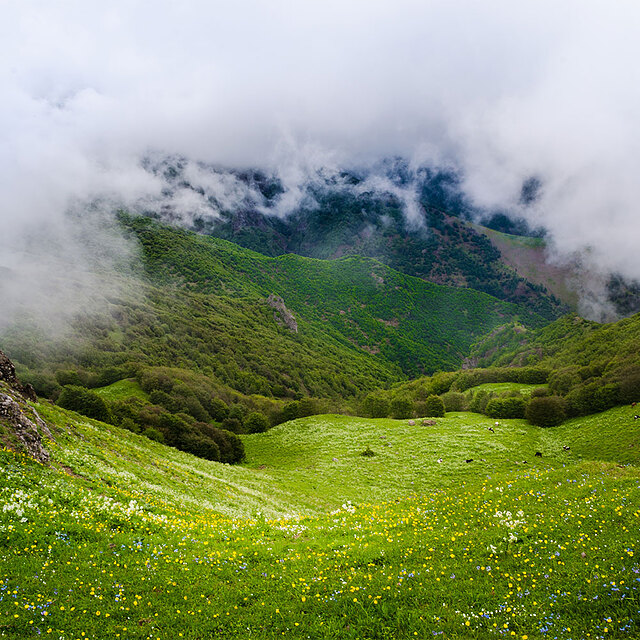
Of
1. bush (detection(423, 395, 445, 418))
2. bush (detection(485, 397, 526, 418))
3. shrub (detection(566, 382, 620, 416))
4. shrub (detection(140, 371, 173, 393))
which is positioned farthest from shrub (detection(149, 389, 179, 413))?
shrub (detection(566, 382, 620, 416))

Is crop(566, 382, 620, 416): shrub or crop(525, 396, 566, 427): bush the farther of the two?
crop(525, 396, 566, 427): bush

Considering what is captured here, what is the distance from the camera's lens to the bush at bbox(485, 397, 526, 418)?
77000 millimetres

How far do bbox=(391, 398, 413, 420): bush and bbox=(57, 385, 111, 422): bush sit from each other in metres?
61.8

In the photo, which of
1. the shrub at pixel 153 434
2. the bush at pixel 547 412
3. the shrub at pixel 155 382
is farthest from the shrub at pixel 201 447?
the bush at pixel 547 412

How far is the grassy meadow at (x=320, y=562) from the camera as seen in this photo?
8.91 meters

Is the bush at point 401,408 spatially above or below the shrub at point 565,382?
below

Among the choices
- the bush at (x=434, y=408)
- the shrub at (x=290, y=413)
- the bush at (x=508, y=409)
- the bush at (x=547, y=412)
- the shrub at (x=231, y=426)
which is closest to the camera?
the bush at (x=547, y=412)

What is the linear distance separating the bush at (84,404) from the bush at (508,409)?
74.0 meters

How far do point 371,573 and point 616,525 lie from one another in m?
8.77

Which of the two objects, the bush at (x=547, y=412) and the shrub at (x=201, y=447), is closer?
the shrub at (x=201, y=447)

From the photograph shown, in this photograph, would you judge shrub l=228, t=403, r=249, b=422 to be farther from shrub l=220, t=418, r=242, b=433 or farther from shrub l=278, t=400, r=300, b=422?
shrub l=278, t=400, r=300, b=422

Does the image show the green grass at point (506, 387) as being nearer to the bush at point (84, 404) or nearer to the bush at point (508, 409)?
the bush at point (508, 409)

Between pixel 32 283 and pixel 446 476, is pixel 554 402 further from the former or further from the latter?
pixel 32 283

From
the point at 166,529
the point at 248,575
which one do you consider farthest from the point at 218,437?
the point at 248,575
